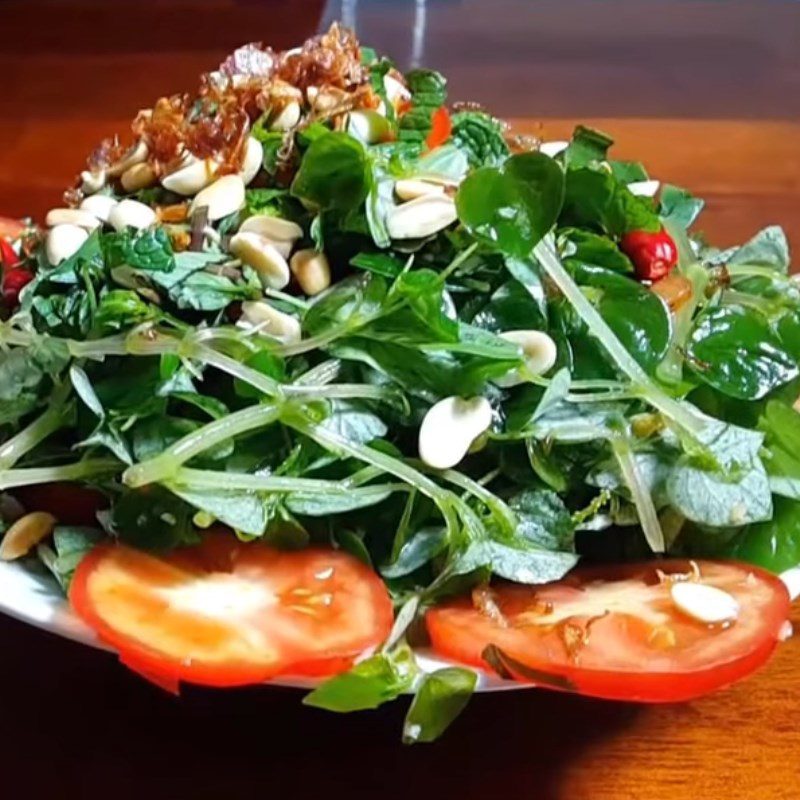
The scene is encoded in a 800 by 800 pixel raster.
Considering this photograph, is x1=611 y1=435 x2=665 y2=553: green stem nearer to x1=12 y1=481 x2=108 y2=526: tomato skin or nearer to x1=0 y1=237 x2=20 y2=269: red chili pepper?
x1=12 y1=481 x2=108 y2=526: tomato skin

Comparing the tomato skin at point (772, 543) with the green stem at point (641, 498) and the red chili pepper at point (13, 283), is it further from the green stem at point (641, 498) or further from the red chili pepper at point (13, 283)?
the red chili pepper at point (13, 283)

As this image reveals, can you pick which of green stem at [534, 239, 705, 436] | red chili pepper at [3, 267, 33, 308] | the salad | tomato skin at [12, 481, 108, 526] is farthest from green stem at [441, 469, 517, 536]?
red chili pepper at [3, 267, 33, 308]

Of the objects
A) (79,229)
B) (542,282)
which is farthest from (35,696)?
(542,282)

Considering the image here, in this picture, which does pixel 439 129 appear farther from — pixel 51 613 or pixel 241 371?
pixel 51 613

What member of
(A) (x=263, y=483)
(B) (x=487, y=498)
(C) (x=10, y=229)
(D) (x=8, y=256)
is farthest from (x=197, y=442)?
(C) (x=10, y=229)

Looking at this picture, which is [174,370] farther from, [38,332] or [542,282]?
[542,282]
